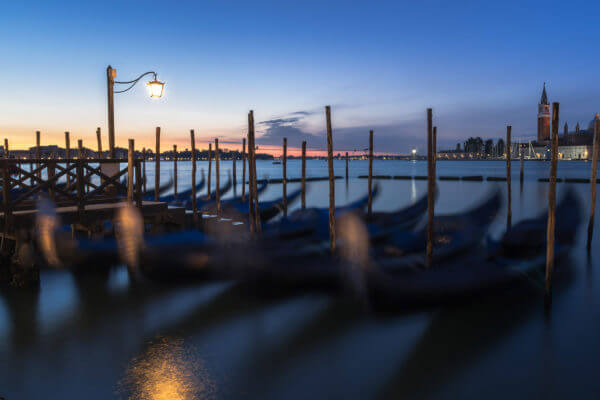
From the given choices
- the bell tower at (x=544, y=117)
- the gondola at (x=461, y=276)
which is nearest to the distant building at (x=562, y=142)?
the bell tower at (x=544, y=117)

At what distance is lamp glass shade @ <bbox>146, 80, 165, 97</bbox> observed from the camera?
19.9 feet

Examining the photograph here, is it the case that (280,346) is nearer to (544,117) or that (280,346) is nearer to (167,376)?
(167,376)

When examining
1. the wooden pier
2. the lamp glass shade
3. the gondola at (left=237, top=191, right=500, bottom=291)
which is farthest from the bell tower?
the wooden pier

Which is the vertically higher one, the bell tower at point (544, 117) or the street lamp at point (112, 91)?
the bell tower at point (544, 117)

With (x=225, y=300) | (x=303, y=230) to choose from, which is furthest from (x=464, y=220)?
(x=225, y=300)

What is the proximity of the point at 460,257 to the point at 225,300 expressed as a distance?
326cm

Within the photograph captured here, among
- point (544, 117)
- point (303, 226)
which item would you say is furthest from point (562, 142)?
point (303, 226)

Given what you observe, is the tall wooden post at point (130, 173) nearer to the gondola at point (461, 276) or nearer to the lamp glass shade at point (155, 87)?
the lamp glass shade at point (155, 87)

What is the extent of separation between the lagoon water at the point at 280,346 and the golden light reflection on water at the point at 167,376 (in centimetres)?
1

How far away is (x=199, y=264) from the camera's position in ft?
16.8

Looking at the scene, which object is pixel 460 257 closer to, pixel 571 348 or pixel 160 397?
pixel 571 348

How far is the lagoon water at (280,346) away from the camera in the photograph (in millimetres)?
3152

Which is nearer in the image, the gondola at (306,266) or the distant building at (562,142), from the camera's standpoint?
the gondola at (306,266)

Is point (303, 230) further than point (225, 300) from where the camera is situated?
Yes
